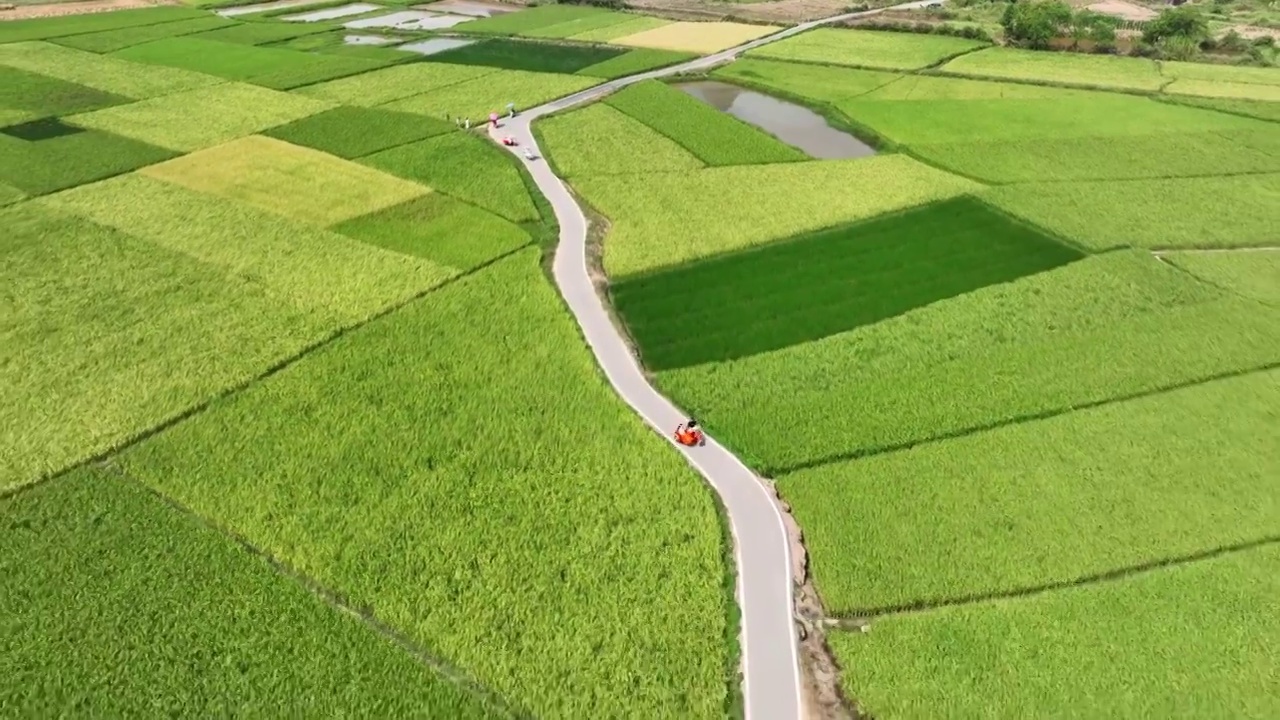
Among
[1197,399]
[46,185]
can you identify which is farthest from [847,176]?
[46,185]

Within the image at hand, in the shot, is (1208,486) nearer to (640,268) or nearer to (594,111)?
(640,268)

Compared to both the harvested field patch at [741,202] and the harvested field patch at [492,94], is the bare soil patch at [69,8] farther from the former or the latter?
the harvested field patch at [741,202]

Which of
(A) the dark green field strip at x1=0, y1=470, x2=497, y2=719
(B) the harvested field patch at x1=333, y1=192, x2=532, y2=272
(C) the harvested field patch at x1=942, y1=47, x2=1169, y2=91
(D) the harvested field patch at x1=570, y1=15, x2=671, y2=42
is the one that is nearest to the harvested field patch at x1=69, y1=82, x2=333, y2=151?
(B) the harvested field patch at x1=333, y1=192, x2=532, y2=272

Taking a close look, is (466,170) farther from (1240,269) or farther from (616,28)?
(616,28)

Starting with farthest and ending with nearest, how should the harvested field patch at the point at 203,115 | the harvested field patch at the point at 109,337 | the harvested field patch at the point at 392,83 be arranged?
1. the harvested field patch at the point at 392,83
2. the harvested field patch at the point at 203,115
3. the harvested field patch at the point at 109,337

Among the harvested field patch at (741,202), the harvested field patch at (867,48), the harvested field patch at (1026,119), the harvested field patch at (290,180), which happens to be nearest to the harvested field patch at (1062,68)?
the harvested field patch at (867,48)

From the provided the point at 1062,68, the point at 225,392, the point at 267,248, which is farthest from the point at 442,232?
the point at 1062,68
